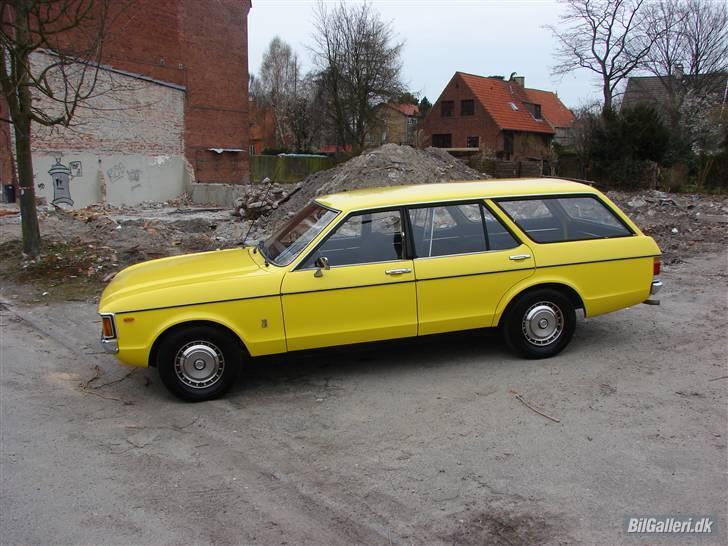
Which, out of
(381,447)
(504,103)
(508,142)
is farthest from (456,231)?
(504,103)

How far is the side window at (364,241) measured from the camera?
5184mm

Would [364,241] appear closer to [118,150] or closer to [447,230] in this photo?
[447,230]

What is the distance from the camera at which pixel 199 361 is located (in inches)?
195

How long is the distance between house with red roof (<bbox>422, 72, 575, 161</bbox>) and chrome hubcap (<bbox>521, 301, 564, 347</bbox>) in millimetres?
42506

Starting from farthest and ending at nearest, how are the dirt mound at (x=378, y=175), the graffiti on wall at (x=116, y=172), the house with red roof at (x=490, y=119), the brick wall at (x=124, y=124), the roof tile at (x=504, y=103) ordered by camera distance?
the roof tile at (x=504, y=103)
the house with red roof at (x=490, y=119)
the graffiti on wall at (x=116, y=172)
the brick wall at (x=124, y=124)
the dirt mound at (x=378, y=175)

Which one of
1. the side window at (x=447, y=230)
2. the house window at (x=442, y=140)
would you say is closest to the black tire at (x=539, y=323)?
the side window at (x=447, y=230)

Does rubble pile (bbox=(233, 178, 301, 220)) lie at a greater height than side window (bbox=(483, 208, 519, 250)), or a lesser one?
greater

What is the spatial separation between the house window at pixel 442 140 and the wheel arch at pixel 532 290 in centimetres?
4748

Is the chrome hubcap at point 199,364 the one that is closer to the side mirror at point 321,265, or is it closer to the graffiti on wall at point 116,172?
the side mirror at point 321,265

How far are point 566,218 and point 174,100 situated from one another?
29.4 m

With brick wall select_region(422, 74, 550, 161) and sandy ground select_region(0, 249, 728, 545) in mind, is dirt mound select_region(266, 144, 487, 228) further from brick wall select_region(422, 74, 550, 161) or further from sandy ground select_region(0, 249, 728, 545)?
brick wall select_region(422, 74, 550, 161)

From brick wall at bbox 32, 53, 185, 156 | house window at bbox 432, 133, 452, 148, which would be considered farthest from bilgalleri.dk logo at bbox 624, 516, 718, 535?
house window at bbox 432, 133, 452, 148

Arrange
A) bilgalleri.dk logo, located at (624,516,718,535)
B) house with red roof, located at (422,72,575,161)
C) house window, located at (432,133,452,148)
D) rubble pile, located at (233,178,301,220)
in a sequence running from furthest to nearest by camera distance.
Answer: house window, located at (432,133,452,148)
house with red roof, located at (422,72,575,161)
rubble pile, located at (233,178,301,220)
bilgalleri.dk logo, located at (624,516,718,535)

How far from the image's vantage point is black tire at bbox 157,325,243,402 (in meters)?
4.87
